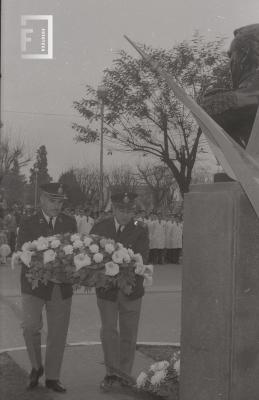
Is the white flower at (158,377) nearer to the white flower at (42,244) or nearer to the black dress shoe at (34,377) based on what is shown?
→ the white flower at (42,244)

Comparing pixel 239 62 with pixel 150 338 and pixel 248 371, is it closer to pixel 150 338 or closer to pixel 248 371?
pixel 248 371

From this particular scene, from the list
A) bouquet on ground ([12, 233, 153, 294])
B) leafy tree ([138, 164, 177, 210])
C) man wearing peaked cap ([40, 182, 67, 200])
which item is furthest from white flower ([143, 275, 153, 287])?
leafy tree ([138, 164, 177, 210])

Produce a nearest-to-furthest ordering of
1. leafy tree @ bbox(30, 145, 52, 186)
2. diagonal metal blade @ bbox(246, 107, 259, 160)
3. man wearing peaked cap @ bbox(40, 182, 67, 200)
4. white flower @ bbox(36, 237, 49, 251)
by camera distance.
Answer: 1. diagonal metal blade @ bbox(246, 107, 259, 160)
2. white flower @ bbox(36, 237, 49, 251)
3. man wearing peaked cap @ bbox(40, 182, 67, 200)
4. leafy tree @ bbox(30, 145, 52, 186)

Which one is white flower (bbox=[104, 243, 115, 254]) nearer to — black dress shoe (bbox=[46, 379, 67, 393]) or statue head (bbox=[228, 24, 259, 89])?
black dress shoe (bbox=[46, 379, 67, 393])

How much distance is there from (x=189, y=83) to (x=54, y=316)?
14.7m

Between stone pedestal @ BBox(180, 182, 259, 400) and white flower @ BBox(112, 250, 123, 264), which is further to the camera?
white flower @ BBox(112, 250, 123, 264)

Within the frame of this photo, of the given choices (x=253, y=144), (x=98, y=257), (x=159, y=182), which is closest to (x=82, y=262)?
(x=98, y=257)

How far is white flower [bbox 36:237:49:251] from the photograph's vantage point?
493 cm

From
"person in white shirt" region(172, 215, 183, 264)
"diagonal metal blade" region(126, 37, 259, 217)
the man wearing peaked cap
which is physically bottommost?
"person in white shirt" region(172, 215, 183, 264)

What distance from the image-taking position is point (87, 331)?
7.80m

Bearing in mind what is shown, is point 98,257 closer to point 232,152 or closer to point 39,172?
point 232,152

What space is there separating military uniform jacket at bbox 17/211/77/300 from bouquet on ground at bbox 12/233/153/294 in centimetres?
18

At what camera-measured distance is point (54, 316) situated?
207 inches

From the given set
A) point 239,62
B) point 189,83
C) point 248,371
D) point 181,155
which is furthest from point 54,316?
point 181,155
